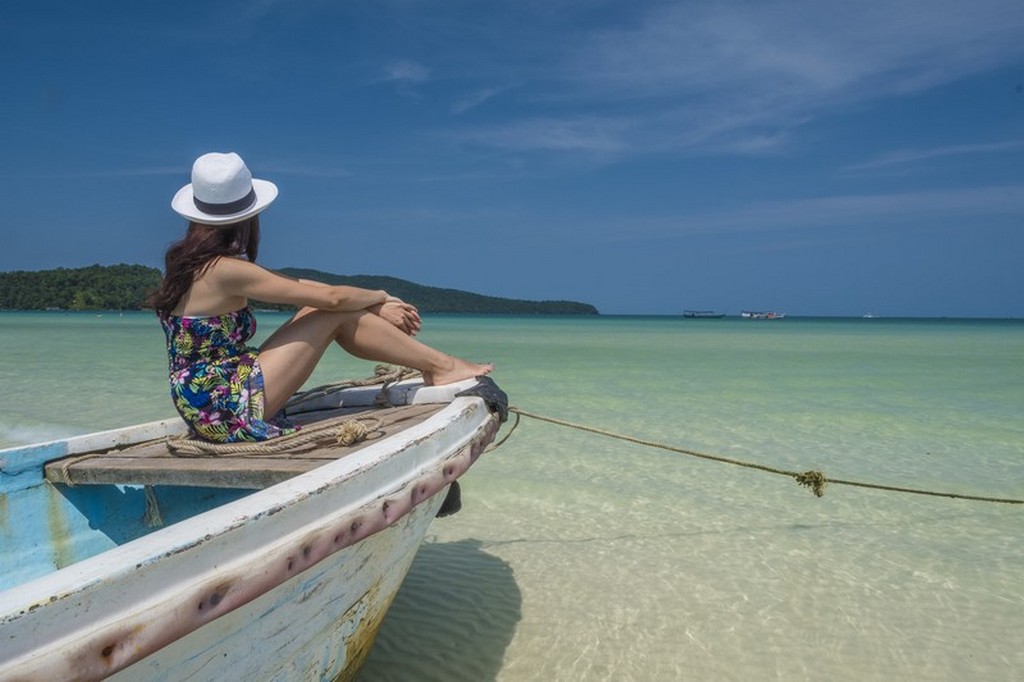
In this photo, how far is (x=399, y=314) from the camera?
3922 millimetres

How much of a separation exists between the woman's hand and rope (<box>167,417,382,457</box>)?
862 millimetres

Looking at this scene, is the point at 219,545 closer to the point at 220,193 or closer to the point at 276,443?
the point at 276,443

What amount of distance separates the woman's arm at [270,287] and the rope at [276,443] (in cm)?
59

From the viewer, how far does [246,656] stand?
202cm

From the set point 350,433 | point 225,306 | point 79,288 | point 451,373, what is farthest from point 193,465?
point 79,288

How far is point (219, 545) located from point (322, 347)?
192 cm

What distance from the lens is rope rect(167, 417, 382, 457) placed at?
9.67 feet

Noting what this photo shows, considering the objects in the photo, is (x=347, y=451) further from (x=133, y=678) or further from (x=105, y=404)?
(x=105, y=404)

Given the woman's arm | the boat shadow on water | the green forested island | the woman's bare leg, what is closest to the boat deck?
the woman's bare leg

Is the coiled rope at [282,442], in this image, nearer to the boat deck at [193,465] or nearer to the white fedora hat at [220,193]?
the boat deck at [193,465]

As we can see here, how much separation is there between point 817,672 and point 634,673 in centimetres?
83

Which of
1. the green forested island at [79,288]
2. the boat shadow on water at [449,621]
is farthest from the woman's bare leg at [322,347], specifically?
the green forested island at [79,288]

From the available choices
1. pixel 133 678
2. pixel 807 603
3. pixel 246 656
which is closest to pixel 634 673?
pixel 807 603

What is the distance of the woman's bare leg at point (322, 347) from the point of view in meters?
3.47
